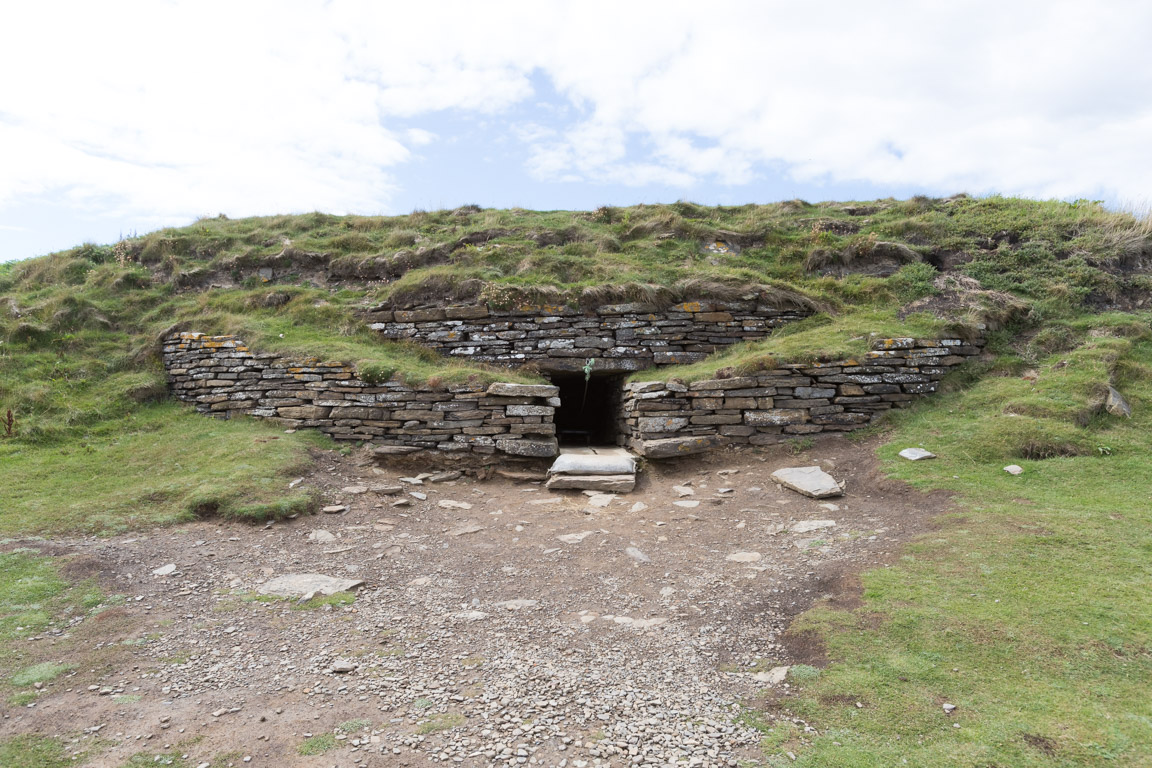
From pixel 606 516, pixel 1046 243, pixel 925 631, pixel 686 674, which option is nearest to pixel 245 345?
pixel 606 516

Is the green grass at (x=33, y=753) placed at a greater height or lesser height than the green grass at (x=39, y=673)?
greater

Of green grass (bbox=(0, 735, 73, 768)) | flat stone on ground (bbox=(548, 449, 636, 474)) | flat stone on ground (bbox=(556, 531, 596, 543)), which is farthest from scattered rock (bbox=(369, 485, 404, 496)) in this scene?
green grass (bbox=(0, 735, 73, 768))

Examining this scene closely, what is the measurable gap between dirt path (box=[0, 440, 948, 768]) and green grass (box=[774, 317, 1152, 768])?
17.5 inches

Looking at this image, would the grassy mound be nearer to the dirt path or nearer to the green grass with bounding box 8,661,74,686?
the dirt path

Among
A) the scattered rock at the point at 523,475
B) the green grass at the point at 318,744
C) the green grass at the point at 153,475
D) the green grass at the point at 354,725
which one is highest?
the green grass at the point at 153,475

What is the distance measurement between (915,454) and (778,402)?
2.22 metres

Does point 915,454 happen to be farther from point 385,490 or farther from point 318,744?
point 318,744

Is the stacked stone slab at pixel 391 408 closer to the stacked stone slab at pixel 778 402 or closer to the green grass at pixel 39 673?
the stacked stone slab at pixel 778 402

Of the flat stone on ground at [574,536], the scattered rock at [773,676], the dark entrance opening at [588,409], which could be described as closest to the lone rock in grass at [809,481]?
the flat stone on ground at [574,536]

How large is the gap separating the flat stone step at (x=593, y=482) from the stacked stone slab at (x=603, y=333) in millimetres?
2773

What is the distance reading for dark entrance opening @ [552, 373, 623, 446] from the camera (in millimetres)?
12371

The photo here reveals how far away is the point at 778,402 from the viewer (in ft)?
32.9

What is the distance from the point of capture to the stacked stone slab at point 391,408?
33.5 ft

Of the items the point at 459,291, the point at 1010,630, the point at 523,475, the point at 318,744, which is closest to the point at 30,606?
the point at 318,744
